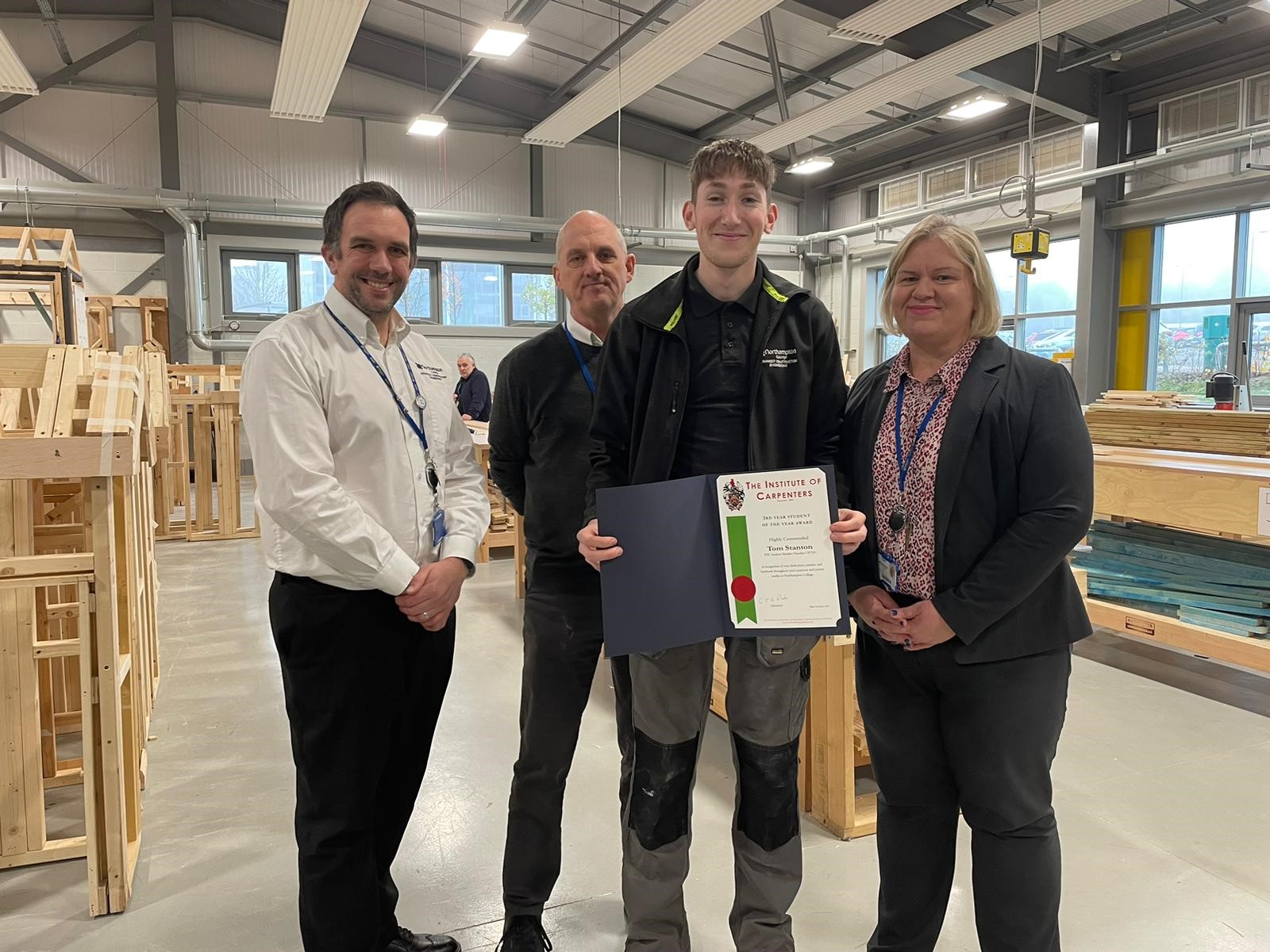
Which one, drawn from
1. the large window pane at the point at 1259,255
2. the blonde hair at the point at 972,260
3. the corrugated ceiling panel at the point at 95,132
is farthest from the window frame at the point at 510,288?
the blonde hair at the point at 972,260

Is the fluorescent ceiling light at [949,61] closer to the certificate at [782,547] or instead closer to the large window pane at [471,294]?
the certificate at [782,547]

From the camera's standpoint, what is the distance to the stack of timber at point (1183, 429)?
4176 millimetres

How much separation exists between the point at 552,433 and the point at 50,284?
6.69m

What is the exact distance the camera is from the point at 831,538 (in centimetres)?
147

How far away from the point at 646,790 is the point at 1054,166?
11.5 metres

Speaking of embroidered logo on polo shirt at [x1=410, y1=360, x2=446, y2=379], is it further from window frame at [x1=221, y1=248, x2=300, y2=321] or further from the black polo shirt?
window frame at [x1=221, y1=248, x2=300, y2=321]

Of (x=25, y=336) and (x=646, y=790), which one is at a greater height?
(x=25, y=336)

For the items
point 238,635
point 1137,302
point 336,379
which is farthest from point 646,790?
point 1137,302

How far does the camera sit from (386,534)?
1.60 meters

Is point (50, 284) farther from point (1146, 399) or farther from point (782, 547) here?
point (1146, 399)

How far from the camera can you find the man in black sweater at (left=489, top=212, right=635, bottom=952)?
1917mm

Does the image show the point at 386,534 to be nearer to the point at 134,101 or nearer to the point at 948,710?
the point at 948,710

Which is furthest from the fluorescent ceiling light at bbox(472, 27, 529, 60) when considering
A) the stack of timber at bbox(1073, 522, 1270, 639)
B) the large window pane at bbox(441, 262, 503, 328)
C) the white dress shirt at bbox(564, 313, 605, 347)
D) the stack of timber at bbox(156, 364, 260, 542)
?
the white dress shirt at bbox(564, 313, 605, 347)

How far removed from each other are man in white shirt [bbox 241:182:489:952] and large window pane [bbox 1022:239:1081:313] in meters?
10.6
